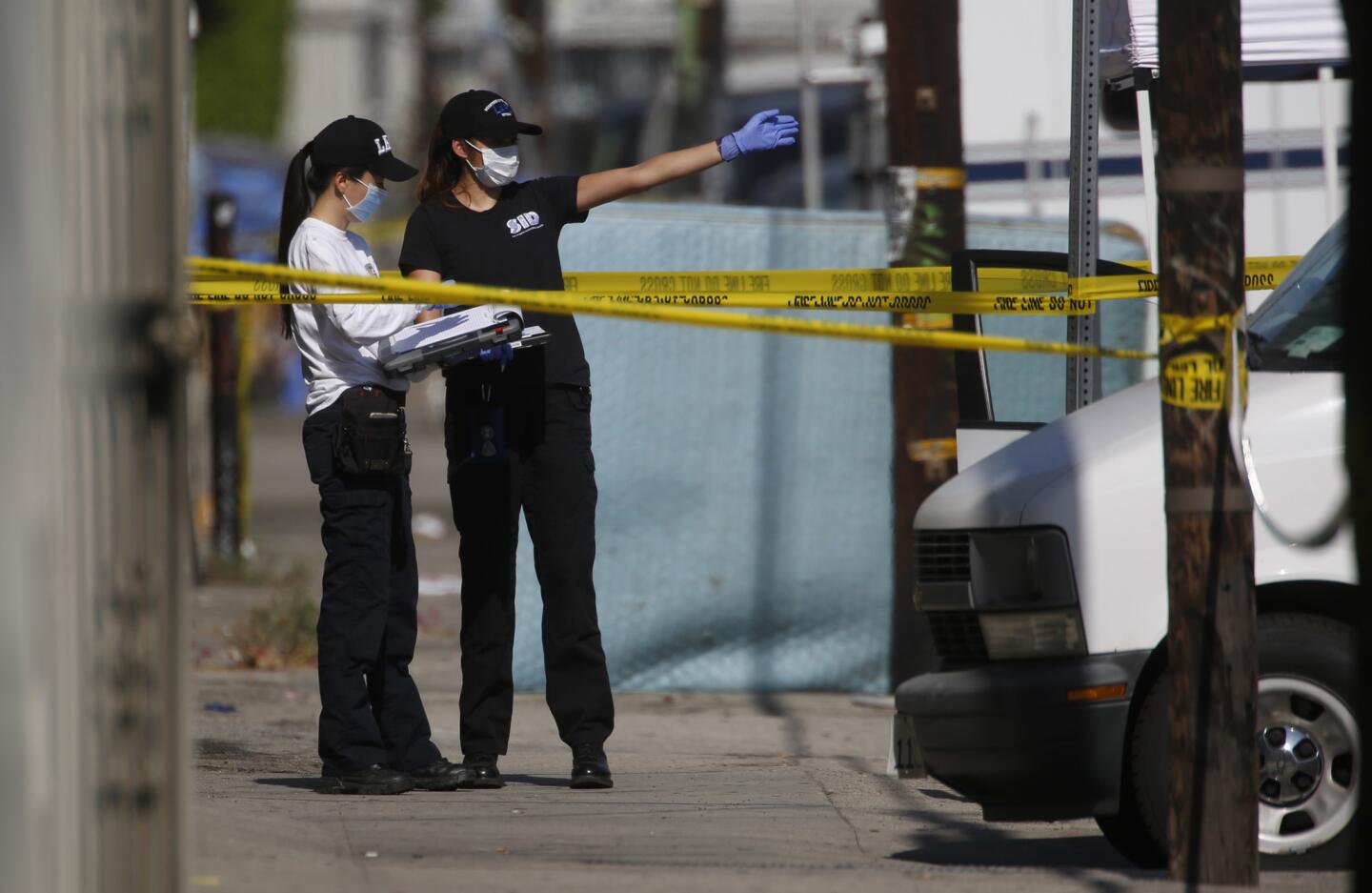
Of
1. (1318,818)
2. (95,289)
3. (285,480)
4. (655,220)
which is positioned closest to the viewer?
(95,289)

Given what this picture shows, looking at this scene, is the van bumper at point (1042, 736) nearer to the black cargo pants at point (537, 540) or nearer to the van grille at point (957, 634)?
the van grille at point (957, 634)

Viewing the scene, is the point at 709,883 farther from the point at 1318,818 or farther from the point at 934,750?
the point at 1318,818

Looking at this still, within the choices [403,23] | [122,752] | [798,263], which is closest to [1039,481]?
[122,752]

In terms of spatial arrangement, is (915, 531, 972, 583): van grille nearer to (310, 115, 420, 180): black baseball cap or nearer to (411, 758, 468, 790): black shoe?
(411, 758, 468, 790): black shoe

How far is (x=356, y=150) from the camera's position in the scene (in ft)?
19.2

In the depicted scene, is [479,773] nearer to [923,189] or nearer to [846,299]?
[846,299]

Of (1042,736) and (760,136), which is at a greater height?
(760,136)

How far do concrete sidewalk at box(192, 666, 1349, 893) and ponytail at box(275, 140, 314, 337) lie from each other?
5.01 ft

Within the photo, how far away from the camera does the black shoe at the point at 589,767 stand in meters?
5.95

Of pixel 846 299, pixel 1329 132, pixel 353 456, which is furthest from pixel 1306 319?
pixel 1329 132

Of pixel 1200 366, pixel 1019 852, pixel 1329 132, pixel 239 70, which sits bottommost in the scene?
pixel 1019 852

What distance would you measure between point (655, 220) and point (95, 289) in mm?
4882

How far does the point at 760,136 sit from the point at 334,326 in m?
1.39

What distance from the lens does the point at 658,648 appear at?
27.6 ft
